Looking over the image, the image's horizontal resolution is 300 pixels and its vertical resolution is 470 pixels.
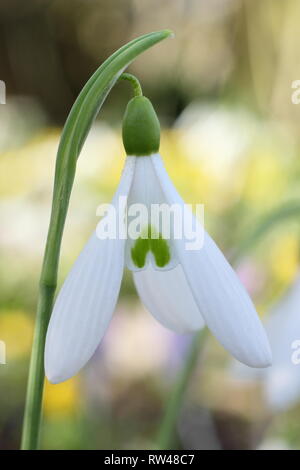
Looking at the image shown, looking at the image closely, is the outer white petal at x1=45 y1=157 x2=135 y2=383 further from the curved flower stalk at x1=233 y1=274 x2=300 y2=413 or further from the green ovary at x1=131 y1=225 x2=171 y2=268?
the curved flower stalk at x1=233 y1=274 x2=300 y2=413

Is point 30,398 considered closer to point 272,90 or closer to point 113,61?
point 113,61

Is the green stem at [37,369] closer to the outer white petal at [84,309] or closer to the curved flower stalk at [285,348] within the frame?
the outer white petal at [84,309]

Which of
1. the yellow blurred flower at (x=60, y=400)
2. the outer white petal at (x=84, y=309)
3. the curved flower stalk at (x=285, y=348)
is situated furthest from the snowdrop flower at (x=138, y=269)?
the yellow blurred flower at (x=60, y=400)

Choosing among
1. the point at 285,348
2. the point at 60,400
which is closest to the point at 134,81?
the point at 285,348

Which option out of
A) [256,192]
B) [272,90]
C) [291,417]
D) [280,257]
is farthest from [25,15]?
[291,417]

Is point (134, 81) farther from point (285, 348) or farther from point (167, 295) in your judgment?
point (285, 348)

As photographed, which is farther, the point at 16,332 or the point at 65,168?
the point at 16,332

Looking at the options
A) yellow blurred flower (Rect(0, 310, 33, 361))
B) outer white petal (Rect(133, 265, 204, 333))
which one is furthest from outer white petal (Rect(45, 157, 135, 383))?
yellow blurred flower (Rect(0, 310, 33, 361))
